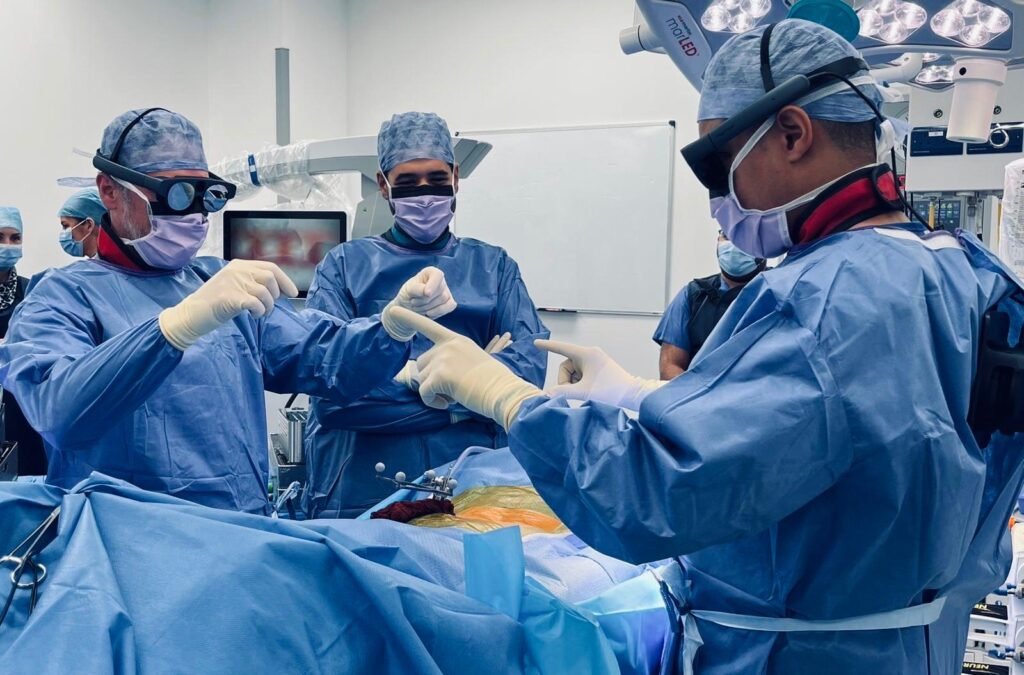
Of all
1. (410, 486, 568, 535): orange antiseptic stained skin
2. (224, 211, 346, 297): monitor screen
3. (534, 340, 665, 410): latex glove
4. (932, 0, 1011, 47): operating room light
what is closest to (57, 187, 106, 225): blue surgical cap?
(224, 211, 346, 297): monitor screen

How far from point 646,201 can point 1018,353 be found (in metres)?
4.21

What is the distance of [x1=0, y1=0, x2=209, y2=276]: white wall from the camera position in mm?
4555

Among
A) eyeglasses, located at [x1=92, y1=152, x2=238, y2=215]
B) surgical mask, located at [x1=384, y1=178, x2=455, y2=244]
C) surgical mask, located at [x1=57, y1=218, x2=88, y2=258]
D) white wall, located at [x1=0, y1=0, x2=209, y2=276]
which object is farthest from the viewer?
white wall, located at [x1=0, y1=0, x2=209, y2=276]

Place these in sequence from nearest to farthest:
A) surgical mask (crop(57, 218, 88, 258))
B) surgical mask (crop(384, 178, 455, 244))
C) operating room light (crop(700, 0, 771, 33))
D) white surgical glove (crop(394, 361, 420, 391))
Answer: operating room light (crop(700, 0, 771, 33)), white surgical glove (crop(394, 361, 420, 391)), surgical mask (crop(384, 178, 455, 244)), surgical mask (crop(57, 218, 88, 258))

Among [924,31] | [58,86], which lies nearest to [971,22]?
[924,31]

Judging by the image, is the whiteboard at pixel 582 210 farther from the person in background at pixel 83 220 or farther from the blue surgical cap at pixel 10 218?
the blue surgical cap at pixel 10 218

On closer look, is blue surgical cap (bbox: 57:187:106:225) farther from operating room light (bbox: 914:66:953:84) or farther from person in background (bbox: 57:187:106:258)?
operating room light (bbox: 914:66:953:84)

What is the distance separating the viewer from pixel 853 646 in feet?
3.40

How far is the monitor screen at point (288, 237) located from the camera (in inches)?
154

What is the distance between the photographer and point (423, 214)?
246cm

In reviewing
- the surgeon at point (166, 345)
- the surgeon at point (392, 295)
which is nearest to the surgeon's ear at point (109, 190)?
the surgeon at point (166, 345)

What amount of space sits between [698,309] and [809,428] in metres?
2.39

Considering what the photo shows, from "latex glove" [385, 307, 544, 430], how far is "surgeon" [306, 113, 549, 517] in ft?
3.15

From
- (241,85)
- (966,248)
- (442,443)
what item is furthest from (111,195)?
(241,85)
